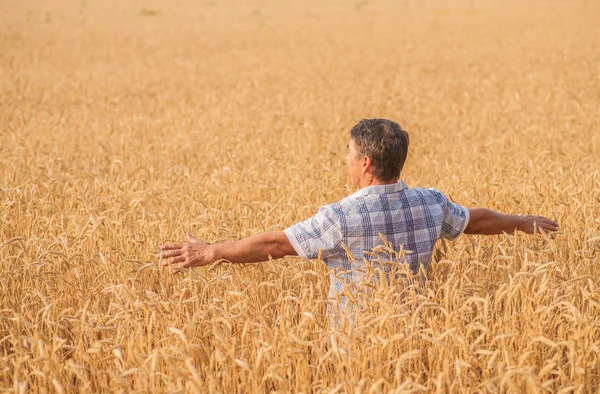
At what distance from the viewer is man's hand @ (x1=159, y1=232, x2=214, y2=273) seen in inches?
114

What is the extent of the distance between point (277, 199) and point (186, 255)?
7.94ft

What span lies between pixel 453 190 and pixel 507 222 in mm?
1982

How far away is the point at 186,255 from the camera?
9.51ft

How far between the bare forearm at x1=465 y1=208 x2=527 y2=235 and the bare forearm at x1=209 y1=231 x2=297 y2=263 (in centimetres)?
91

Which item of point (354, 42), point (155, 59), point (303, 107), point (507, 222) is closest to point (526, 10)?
point (354, 42)

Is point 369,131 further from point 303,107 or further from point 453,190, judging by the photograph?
point 303,107

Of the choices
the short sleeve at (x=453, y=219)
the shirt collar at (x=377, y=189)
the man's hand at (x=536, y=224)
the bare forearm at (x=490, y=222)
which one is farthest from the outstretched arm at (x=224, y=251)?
the man's hand at (x=536, y=224)

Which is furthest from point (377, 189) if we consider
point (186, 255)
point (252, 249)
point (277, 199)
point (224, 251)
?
point (277, 199)

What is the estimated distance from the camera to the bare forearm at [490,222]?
10.4 feet

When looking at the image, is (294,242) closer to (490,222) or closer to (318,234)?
(318,234)

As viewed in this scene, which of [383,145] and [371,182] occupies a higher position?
[383,145]

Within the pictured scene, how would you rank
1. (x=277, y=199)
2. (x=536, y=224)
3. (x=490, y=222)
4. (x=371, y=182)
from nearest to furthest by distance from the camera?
(x=371, y=182) < (x=490, y=222) < (x=536, y=224) < (x=277, y=199)

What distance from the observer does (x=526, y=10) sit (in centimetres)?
2833

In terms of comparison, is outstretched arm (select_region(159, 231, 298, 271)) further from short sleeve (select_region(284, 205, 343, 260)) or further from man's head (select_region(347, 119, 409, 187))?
man's head (select_region(347, 119, 409, 187))
